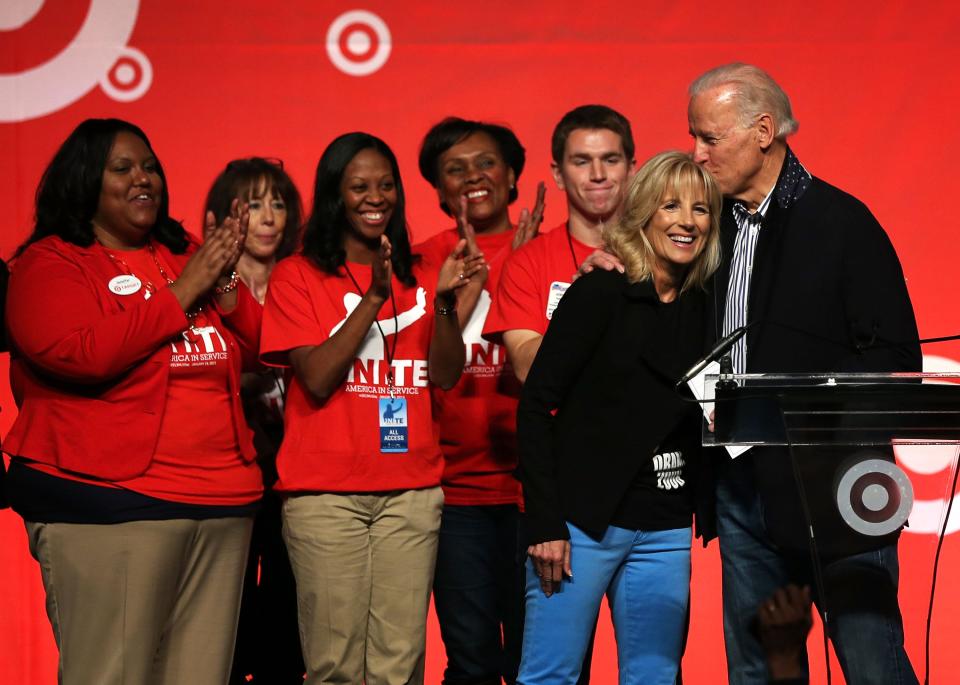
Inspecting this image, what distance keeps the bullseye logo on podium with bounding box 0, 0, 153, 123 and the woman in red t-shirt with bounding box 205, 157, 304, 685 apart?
3.42 feet

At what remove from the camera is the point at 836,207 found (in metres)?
2.56

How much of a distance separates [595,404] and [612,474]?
0.48 feet

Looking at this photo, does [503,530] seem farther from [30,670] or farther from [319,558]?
[30,670]

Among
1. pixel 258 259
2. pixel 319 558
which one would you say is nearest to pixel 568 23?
pixel 258 259

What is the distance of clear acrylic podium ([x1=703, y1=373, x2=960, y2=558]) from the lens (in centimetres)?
199

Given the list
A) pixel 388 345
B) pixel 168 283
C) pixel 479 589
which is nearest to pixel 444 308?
pixel 388 345

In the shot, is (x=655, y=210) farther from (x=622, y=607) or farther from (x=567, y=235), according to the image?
(x=622, y=607)

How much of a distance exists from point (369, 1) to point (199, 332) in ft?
6.18

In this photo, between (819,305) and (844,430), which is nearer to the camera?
(844,430)

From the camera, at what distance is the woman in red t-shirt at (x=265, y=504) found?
11.0ft

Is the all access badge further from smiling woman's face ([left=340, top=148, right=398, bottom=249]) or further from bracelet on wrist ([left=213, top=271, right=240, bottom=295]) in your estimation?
smiling woman's face ([left=340, top=148, right=398, bottom=249])

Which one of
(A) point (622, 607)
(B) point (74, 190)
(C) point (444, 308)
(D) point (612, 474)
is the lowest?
(A) point (622, 607)

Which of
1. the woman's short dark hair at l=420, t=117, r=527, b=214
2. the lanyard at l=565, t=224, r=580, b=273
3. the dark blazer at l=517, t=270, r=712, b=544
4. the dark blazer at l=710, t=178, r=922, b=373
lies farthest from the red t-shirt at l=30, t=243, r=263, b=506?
the dark blazer at l=710, t=178, r=922, b=373

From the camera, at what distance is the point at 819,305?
252cm
